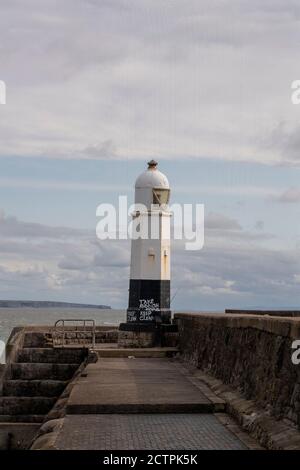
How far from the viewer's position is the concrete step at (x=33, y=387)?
19.3m

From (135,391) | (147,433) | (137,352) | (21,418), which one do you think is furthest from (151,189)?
(147,433)

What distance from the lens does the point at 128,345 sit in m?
23.2

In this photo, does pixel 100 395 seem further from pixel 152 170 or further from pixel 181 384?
pixel 152 170

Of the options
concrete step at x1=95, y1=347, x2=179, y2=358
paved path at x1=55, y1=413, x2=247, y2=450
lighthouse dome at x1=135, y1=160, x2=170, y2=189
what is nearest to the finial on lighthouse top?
lighthouse dome at x1=135, y1=160, x2=170, y2=189

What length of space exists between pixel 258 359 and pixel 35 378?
11.3 m

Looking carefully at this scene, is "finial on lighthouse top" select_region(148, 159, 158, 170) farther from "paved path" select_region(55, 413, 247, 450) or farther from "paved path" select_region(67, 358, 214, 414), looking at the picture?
"paved path" select_region(55, 413, 247, 450)

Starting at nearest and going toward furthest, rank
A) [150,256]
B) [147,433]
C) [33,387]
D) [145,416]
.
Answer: [147,433] → [145,416] → [33,387] → [150,256]

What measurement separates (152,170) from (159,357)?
6.10 meters

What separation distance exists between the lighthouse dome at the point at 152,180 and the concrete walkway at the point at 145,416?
907 centimetres

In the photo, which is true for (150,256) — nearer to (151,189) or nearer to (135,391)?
(151,189)

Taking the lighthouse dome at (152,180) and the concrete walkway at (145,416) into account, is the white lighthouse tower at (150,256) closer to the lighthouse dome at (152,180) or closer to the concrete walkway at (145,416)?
the lighthouse dome at (152,180)

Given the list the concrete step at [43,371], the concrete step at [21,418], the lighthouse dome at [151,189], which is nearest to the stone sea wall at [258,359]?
the concrete step at [21,418]

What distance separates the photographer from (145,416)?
10703 mm
